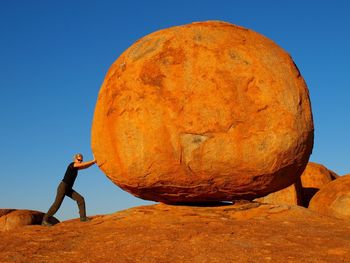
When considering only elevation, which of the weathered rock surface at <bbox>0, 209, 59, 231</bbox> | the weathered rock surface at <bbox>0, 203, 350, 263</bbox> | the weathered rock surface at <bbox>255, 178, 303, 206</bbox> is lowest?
the weathered rock surface at <bbox>0, 203, 350, 263</bbox>

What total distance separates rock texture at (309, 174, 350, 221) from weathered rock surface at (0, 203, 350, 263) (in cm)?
597

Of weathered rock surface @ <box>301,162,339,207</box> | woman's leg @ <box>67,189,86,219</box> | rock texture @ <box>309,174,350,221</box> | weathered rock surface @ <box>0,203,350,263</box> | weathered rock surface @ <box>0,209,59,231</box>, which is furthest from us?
weathered rock surface @ <box>301,162,339,207</box>

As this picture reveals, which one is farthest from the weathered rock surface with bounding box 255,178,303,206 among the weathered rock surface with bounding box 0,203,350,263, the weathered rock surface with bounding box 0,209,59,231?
the weathered rock surface with bounding box 0,209,59,231

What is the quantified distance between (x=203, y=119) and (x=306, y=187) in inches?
505

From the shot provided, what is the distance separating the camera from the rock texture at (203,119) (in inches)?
297

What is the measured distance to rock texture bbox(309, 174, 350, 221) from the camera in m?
13.7

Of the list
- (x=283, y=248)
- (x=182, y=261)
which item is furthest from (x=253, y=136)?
(x=182, y=261)

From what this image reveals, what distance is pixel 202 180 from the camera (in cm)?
778

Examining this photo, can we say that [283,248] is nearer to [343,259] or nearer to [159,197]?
[343,259]

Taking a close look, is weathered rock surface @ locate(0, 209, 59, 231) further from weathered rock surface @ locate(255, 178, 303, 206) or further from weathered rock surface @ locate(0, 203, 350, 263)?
weathered rock surface @ locate(0, 203, 350, 263)

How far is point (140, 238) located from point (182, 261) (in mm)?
1186

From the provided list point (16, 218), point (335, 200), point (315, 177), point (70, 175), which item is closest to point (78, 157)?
point (70, 175)

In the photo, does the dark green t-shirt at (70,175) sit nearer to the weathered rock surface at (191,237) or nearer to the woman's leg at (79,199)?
the woman's leg at (79,199)

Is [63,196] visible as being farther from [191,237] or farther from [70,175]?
[191,237]
